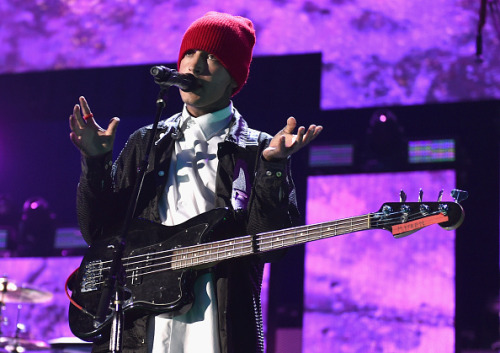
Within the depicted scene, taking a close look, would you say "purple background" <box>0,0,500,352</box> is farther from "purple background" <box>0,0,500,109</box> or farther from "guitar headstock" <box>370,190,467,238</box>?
"guitar headstock" <box>370,190,467,238</box>

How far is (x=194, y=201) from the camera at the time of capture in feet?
8.69

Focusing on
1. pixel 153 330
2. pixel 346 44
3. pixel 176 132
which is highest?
pixel 346 44

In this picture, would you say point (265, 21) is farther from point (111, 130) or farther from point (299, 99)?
point (111, 130)

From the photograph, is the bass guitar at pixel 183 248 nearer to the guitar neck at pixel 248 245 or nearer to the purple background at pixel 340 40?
the guitar neck at pixel 248 245

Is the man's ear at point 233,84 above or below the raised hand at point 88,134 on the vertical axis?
above

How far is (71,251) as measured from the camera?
5555 millimetres

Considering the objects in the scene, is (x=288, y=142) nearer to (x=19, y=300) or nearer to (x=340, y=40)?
(x=340, y=40)

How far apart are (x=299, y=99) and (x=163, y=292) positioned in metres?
3.00

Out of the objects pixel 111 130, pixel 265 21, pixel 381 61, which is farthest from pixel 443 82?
pixel 111 130

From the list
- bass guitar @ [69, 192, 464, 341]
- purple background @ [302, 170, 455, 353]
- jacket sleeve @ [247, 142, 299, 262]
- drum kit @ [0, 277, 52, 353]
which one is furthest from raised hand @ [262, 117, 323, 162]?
drum kit @ [0, 277, 52, 353]

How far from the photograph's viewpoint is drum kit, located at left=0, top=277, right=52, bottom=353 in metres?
5.09

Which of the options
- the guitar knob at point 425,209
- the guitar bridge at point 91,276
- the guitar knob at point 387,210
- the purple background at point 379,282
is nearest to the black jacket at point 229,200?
the guitar bridge at point 91,276

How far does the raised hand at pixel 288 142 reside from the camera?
2.39 metres

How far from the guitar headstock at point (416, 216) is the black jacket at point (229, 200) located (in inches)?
13.1
